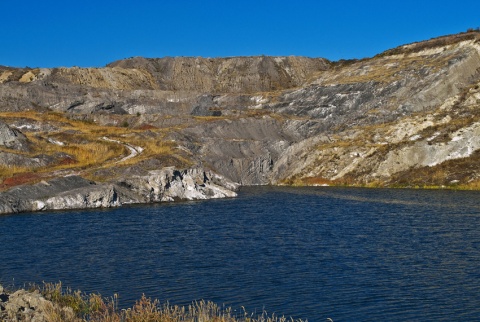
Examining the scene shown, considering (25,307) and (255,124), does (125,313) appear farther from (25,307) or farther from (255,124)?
(255,124)

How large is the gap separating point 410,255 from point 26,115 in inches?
4068

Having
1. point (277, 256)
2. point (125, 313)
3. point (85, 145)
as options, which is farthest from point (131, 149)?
point (125, 313)

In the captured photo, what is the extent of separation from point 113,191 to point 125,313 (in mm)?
45905

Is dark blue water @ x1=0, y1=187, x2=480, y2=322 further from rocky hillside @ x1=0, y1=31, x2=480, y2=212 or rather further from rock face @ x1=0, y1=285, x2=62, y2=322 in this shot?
rocky hillside @ x1=0, y1=31, x2=480, y2=212

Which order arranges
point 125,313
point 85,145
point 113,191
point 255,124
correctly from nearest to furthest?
→ point 125,313, point 113,191, point 85,145, point 255,124

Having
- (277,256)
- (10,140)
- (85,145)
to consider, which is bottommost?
(277,256)

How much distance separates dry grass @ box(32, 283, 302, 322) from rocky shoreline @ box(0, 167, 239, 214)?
3853cm

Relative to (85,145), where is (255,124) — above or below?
above

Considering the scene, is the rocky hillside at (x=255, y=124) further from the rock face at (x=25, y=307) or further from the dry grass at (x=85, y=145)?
the rock face at (x=25, y=307)

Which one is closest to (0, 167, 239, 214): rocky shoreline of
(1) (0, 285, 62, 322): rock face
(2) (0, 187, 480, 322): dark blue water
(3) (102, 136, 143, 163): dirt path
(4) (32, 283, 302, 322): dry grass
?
(2) (0, 187, 480, 322): dark blue water

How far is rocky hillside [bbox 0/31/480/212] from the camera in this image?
80.6 meters

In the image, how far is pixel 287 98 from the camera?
139375 millimetres

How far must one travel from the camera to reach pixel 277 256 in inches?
1484

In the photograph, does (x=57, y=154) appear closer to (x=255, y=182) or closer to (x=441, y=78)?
(x=255, y=182)
